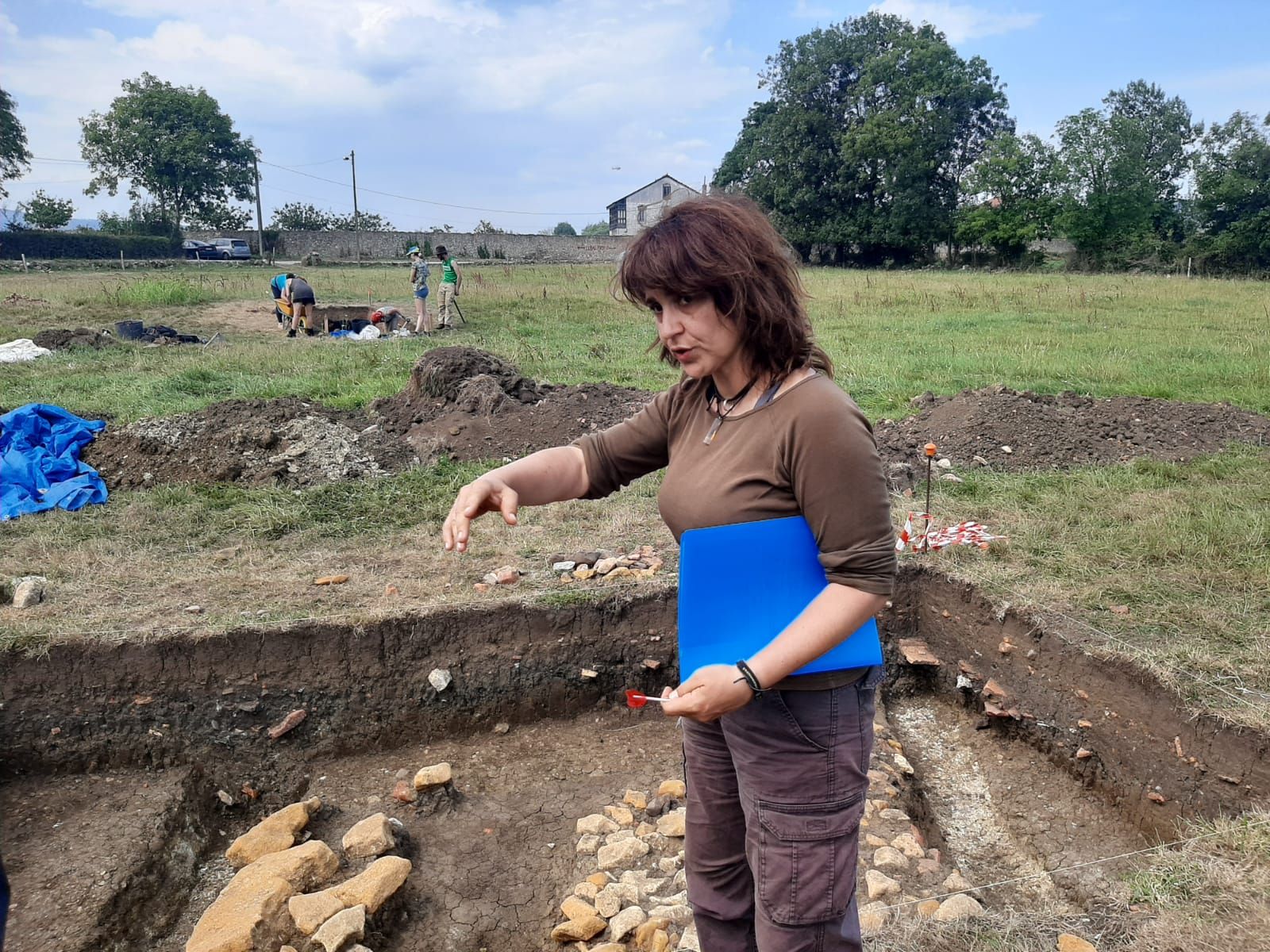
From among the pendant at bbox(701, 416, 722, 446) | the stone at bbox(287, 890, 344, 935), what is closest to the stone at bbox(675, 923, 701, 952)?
the stone at bbox(287, 890, 344, 935)

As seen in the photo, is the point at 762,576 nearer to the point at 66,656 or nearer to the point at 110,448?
the point at 66,656

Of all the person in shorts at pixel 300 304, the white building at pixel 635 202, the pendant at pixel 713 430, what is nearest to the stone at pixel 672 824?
the pendant at pixel 713 430

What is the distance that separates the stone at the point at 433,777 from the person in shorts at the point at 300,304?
12.3 m

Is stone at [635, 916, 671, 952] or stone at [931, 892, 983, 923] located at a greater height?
stone at [931, 892, 983, 923]

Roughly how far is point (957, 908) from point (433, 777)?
2.22 meters

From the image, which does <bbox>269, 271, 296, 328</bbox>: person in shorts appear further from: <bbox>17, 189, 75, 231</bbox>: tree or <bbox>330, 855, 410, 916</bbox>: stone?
<bbox>17, 189, 75, 231</bbox>: tree

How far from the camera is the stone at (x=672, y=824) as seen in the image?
11.0 ft

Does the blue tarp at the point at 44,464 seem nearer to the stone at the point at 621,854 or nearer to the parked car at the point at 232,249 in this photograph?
the stone at the point at 621,854

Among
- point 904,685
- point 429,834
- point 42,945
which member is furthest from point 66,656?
point 904,685

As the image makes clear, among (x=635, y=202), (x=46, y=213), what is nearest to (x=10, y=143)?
(x=46, y=213)

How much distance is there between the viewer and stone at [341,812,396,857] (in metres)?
3.33

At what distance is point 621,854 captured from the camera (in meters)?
3.28

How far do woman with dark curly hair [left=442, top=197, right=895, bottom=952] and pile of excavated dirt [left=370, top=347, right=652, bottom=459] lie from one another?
5530mm

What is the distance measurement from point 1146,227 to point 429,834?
4738 centimetres
